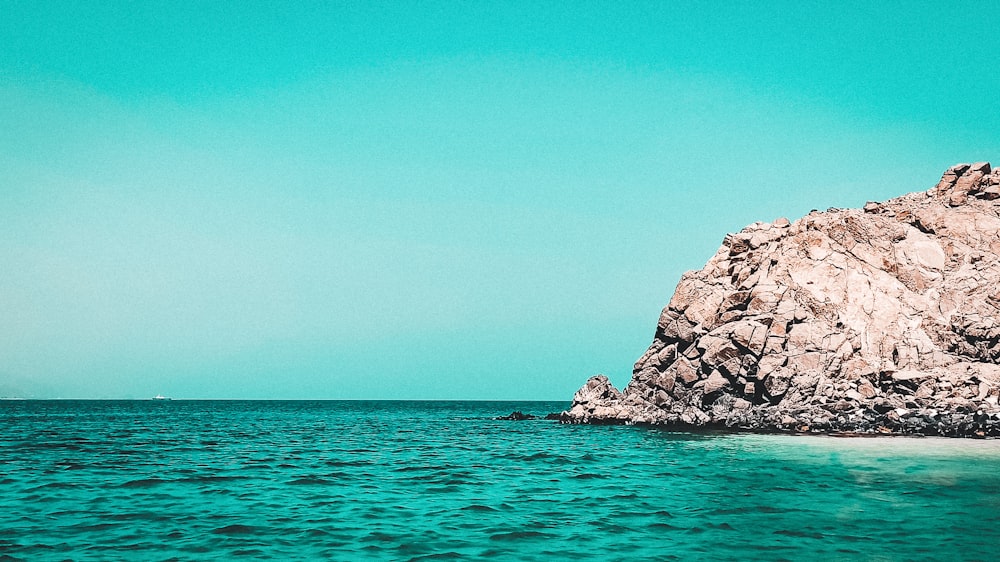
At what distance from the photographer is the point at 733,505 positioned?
2366 cm

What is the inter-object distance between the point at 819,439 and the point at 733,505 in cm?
2664

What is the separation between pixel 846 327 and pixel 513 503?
42.2m

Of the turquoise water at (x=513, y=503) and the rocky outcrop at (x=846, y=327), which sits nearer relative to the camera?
the turquoise water at (x=513, y=503)

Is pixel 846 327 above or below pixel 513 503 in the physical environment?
above

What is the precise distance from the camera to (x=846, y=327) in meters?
56.8

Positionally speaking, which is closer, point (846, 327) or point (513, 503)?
point (513, 503)

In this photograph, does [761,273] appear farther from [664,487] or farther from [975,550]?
[975,550]

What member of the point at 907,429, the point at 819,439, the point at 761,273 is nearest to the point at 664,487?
the point at 819,439

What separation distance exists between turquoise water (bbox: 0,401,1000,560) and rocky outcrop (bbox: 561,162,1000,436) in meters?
9.31

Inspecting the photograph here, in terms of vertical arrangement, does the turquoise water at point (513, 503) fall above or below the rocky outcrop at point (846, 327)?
below

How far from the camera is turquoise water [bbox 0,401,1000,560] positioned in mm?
17766

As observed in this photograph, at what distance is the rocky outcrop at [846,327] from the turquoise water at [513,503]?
9.31m

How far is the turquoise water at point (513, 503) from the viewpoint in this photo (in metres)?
17.8

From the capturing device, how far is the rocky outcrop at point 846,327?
5144 centimetres
